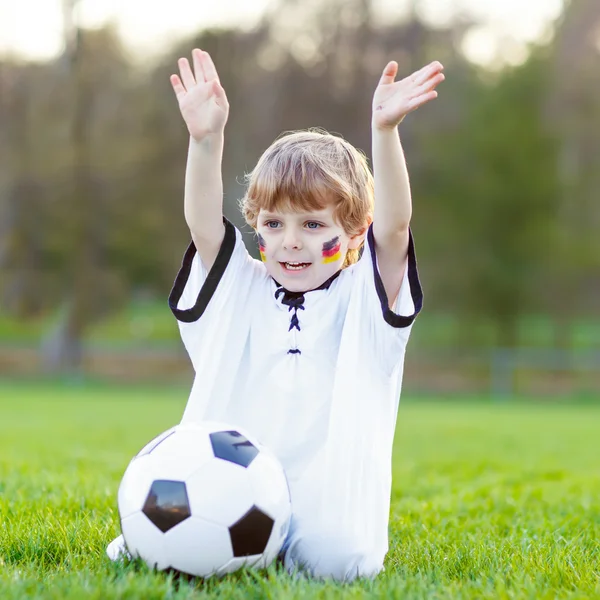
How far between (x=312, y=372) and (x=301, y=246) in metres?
0.43

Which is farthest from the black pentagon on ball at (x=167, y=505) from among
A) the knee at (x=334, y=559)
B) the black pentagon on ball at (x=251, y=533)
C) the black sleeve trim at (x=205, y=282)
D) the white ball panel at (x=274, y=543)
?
the black sleeve trim at (x=205, y=282)

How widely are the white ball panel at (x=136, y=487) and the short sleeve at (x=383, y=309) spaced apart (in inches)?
32.0

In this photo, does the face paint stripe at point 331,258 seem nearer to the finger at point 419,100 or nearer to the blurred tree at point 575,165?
→ the finger at point 419,100

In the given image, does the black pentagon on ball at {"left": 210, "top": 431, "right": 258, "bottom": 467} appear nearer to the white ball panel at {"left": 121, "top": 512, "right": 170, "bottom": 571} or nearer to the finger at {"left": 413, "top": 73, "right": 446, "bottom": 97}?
the white ball panel at {"left": 121, "top": 512, "right": 170, "bottom": 571}

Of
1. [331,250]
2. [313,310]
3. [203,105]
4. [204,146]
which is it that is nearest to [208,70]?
[203,105]

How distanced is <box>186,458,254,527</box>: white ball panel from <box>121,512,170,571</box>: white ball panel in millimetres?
127

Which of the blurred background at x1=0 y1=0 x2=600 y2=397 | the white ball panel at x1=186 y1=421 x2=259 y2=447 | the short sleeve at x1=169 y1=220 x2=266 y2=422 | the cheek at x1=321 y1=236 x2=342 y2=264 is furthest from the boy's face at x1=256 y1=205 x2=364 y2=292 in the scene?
the blurred background at x1=0 y1=0 x2=600 y2=397

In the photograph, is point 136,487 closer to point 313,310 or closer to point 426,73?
point 313,310

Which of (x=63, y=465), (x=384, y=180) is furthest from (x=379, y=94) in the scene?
(x=63, y=465)

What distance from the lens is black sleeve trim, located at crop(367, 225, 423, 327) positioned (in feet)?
9.02

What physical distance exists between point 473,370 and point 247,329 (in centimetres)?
1810

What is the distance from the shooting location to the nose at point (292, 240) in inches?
115

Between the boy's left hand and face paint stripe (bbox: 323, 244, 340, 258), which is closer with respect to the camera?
the boy's left hand

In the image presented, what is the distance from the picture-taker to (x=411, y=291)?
2.80 metres
